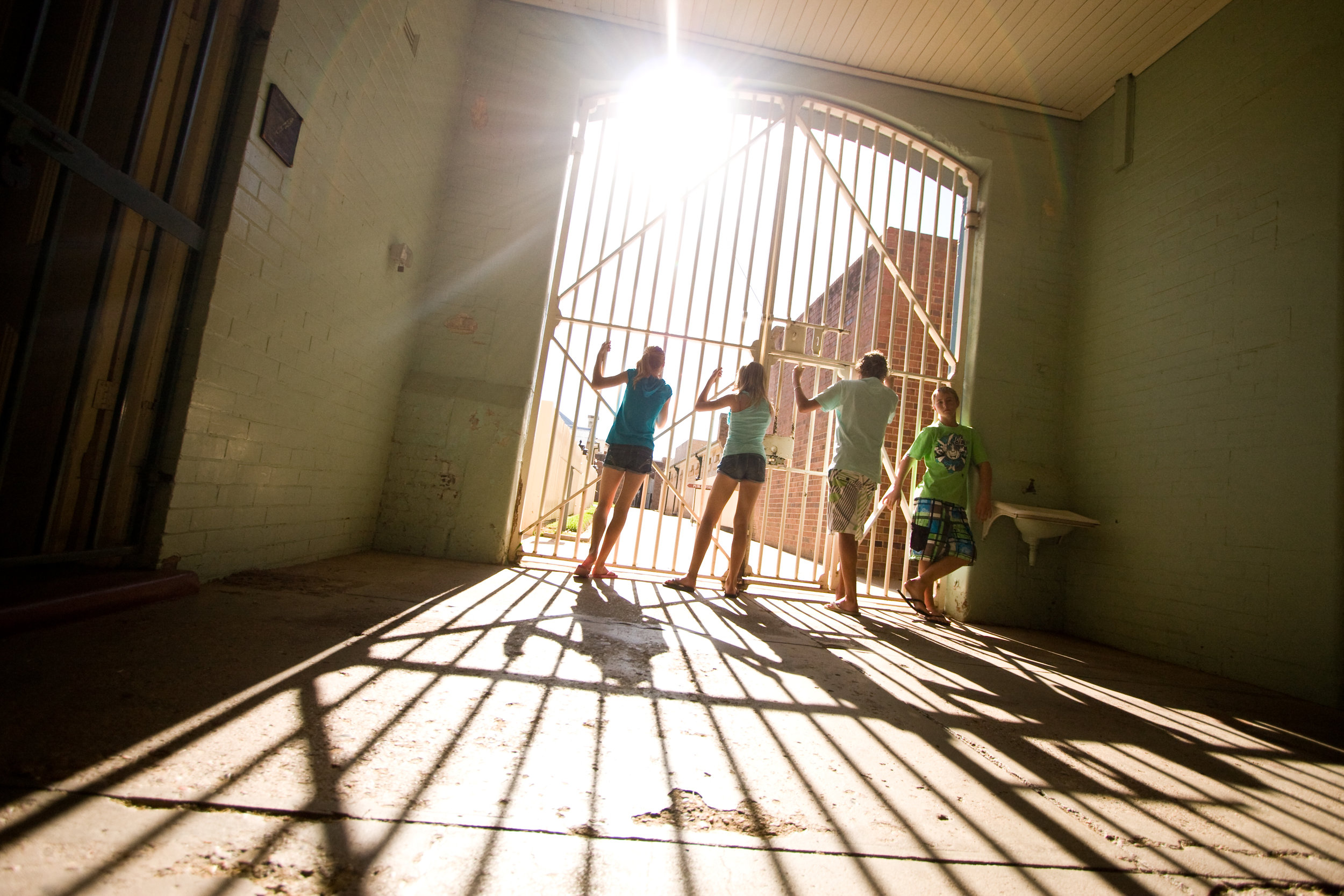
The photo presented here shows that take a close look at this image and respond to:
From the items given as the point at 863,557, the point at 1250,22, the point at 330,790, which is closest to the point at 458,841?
the point at 330,790

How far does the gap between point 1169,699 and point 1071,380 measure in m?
3.01

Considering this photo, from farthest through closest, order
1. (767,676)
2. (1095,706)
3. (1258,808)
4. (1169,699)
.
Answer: (1169,699), (1095,706), (767,676), (1258,808)

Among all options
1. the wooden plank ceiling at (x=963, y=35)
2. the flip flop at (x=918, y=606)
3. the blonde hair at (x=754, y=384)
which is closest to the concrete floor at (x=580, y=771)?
the flip flop at (x=918, y=606)

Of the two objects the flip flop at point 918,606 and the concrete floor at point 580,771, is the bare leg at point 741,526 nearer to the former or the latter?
the flip flop at point 918,606

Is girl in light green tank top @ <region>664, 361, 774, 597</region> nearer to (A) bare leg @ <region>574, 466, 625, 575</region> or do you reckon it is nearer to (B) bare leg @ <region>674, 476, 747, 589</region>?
(B) bare leg @ <region>674, 476, 747, 589</region>

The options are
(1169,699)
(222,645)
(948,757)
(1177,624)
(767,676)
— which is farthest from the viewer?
(1177,624)

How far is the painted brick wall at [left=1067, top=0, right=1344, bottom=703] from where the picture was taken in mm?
3209

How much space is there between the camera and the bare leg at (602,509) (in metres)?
4.11

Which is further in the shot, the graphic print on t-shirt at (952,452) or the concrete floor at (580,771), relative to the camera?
the graphic print on t-shirt at (952,452)

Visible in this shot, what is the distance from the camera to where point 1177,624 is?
375 centimetres

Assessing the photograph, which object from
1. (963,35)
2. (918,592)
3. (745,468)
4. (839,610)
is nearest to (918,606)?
(918,592)

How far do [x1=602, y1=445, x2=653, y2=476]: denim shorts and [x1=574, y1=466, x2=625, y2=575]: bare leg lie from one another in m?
0.04

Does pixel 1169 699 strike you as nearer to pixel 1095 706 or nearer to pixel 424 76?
pixel 1095 706

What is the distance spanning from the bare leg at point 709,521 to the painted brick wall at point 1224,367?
272 centimetres
